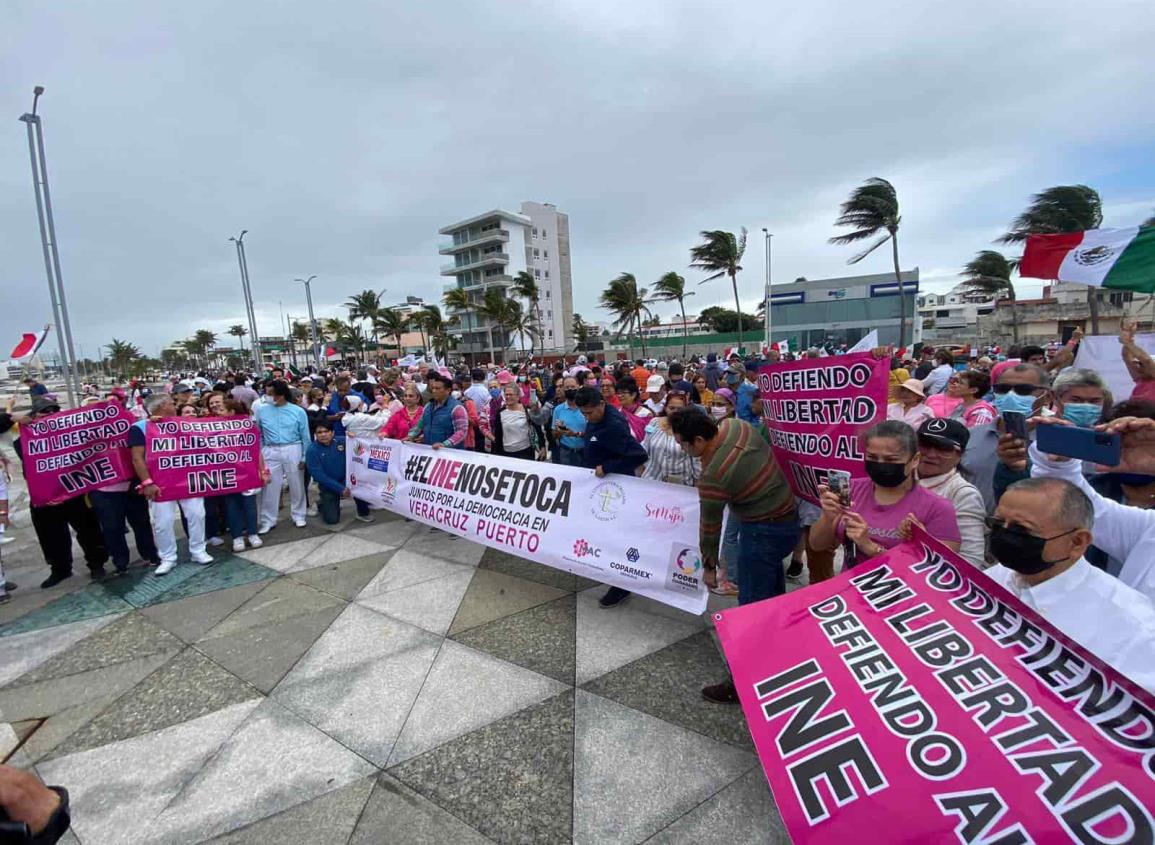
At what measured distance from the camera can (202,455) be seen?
551cm

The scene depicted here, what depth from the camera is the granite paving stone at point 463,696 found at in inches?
112

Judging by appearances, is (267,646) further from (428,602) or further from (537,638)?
(537,638)

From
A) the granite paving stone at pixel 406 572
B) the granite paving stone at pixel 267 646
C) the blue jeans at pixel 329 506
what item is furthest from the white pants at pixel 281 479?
the granite paving stone at pixel 267 646

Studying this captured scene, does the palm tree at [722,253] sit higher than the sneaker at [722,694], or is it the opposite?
the palm tree at [722,253]

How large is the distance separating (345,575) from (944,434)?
4956 mm

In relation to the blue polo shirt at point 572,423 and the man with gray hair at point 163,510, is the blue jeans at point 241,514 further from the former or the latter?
the blue polo shirt at point 572,423

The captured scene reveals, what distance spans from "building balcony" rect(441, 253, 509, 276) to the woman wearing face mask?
63.0m

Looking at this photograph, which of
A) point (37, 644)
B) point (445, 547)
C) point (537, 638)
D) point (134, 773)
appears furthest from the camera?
point (445, 547)

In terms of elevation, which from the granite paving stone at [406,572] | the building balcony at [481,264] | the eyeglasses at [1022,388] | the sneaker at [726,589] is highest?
the building balcony at [481,264]

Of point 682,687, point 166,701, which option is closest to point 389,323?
point 166,701

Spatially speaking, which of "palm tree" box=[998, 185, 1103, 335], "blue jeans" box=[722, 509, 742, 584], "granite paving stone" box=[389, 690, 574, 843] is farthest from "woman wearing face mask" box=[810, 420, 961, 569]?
"palm tree" box=[998, 185, 1103, 335]

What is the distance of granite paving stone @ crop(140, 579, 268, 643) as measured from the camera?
410 centimetres

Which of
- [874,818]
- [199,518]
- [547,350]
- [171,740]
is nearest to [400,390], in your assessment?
[199,518]

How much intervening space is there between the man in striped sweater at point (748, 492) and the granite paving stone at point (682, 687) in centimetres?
12
